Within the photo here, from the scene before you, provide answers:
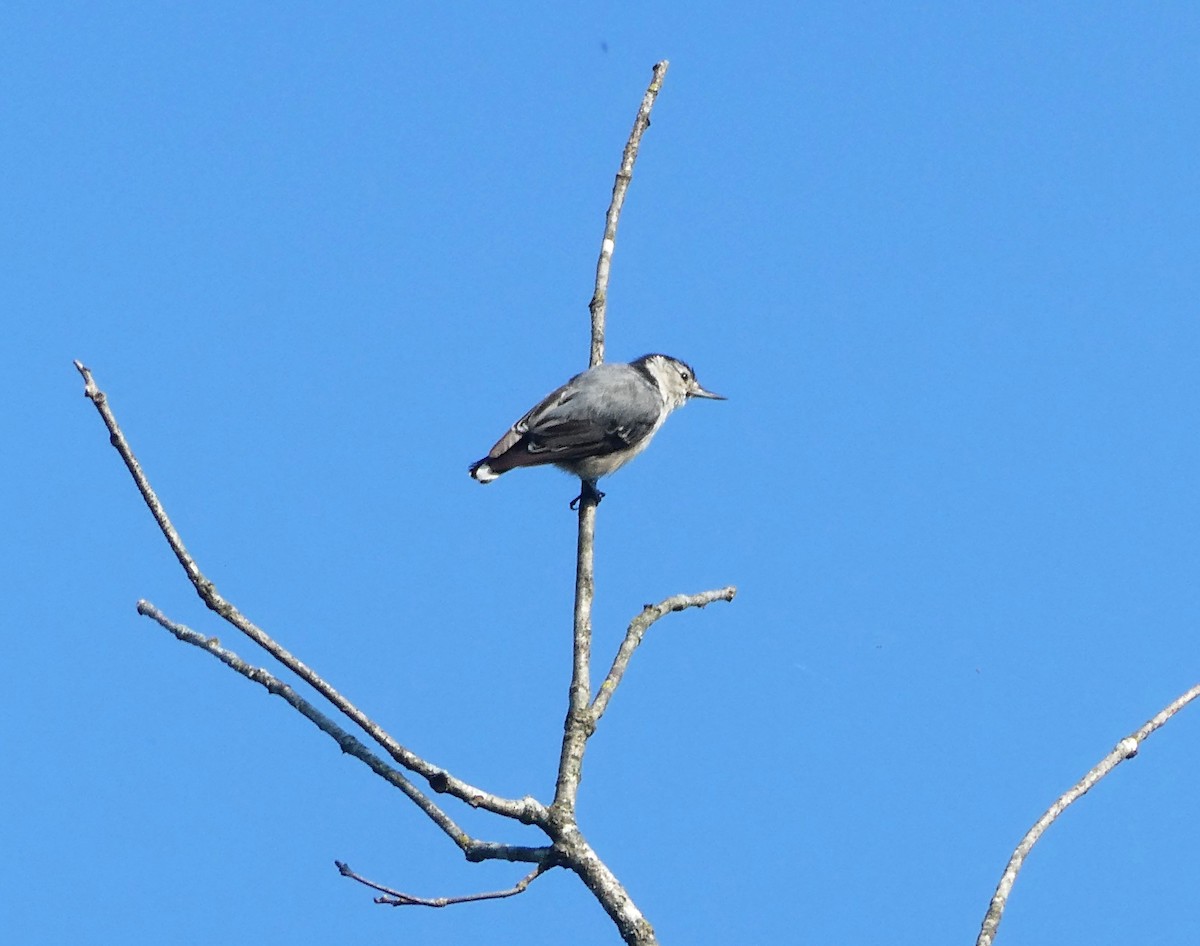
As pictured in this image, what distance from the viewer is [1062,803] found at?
337cm

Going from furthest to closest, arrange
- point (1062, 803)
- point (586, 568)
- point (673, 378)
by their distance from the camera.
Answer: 1. point (673, 378)
2. point (586, 568)
3. point (1062, 803)

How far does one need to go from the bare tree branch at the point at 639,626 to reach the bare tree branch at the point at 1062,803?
4.66ft

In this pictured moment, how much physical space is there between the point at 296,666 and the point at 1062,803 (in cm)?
204

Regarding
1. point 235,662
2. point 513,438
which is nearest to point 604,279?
point 513,438

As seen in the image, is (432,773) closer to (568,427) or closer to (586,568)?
(586,568)

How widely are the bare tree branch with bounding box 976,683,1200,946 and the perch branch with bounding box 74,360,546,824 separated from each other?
4.11 ft

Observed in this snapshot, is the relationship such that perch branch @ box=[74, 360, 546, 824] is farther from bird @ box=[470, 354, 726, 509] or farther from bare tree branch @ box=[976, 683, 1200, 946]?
bird @ box=[470, 354, 726, 509]

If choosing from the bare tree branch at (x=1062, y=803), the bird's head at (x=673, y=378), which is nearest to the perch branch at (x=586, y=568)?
the bare tree branch at (x=1062, y=803)

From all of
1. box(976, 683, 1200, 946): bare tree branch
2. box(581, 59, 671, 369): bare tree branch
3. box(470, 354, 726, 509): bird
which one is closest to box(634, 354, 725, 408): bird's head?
box(470, 354, 726, 509): bird

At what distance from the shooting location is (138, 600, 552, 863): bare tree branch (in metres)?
3.60

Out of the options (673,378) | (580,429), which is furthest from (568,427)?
(673,378)

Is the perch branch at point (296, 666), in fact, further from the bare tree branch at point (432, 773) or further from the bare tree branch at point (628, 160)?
the bare tree branch at point (628, 160)

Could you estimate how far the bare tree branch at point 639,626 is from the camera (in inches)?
170

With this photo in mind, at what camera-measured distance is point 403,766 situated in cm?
356
